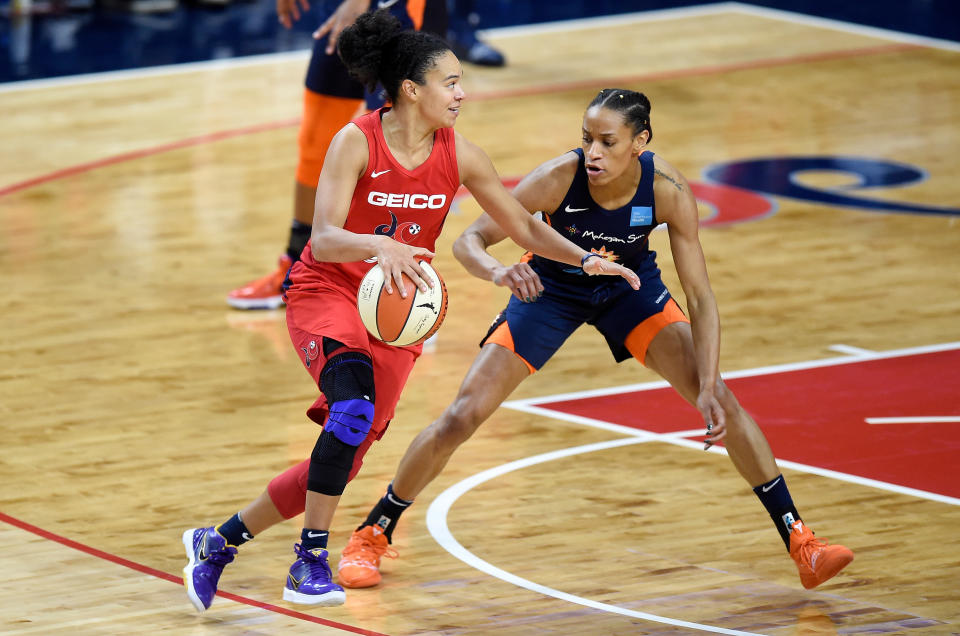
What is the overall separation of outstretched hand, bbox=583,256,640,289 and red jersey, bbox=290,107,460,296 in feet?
1.57

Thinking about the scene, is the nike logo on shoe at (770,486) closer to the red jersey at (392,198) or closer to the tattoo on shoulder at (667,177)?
the tattoo on shoulder at (667,177)

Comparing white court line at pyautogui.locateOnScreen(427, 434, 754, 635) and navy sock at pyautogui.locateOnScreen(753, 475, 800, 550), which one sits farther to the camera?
navy sock at pyautogui.locateOnScreen(753, 475, 800, 550)

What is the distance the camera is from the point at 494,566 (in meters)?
5.74

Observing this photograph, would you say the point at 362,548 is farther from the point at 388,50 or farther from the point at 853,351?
the point at 853,351

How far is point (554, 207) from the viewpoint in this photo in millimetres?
5766

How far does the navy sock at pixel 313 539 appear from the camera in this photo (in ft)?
17.1

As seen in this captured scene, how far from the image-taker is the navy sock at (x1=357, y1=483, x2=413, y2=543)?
5.67 metres

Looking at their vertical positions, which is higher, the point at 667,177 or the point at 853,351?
the point at 667,177

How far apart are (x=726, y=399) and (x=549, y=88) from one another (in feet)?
27.6

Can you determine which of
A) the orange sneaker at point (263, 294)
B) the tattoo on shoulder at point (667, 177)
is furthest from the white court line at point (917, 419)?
the orange sneaker at point (263, 294)

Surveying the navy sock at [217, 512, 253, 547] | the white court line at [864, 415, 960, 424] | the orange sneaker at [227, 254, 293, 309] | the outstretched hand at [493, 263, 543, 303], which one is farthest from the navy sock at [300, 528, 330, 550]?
the orange sneaker at [227, 254, 293, 309]

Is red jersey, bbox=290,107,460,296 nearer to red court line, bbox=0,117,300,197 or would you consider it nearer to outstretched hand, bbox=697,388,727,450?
outstretched hand, bbox=697,388,727,450

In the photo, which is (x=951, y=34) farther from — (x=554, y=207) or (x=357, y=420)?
(x=357, y=420)

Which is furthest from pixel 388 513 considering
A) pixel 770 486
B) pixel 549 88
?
pixel 549 88
